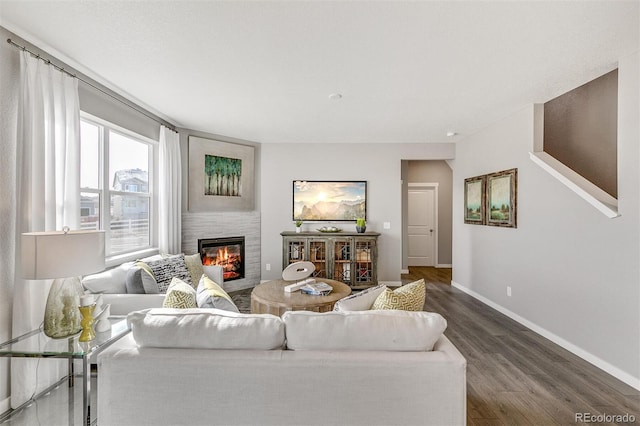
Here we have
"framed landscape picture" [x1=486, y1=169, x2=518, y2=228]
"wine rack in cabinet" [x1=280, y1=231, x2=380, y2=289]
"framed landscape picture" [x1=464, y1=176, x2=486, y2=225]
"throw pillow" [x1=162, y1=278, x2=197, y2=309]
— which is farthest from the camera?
"wine rack in cabinet" [x1=280, y1=231, x2=380, y2=289]

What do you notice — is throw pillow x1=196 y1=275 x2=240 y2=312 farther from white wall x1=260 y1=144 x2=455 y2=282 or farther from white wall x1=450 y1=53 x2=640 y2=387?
white wall x1=260 y1=144 x2=455 y2=282

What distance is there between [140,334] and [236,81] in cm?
231

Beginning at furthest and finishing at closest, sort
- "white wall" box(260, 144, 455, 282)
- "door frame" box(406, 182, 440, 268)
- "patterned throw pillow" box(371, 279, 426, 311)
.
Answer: "door frame" box(406, 182, 440, 268)
"white wall" box(260, 144, 455, 282)
"patterned throw pillow" box(371, 279, 426, 311)

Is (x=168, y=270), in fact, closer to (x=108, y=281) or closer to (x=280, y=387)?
(x=108, y=281)

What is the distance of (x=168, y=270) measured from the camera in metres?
3.17

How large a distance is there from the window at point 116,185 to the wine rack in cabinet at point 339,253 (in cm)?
211

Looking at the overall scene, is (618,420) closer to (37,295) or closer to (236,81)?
(236,81)

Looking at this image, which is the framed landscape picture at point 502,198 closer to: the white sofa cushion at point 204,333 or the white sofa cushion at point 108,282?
the white sofa cushion at point 204,333

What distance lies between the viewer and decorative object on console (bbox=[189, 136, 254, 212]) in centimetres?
461

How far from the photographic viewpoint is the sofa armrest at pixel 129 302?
8.18ft

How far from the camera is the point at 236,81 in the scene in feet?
9.30

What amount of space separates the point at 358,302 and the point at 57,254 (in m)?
1.79

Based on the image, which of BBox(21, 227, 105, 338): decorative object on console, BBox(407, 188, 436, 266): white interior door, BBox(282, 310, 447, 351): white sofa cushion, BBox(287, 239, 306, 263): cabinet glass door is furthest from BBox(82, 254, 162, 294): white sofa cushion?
BBox(407, 188, 436, 266): white interior door

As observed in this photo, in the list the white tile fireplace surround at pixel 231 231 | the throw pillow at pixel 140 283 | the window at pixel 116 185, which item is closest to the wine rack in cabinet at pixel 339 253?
the white tile fireplace surround at pixel 231 231
